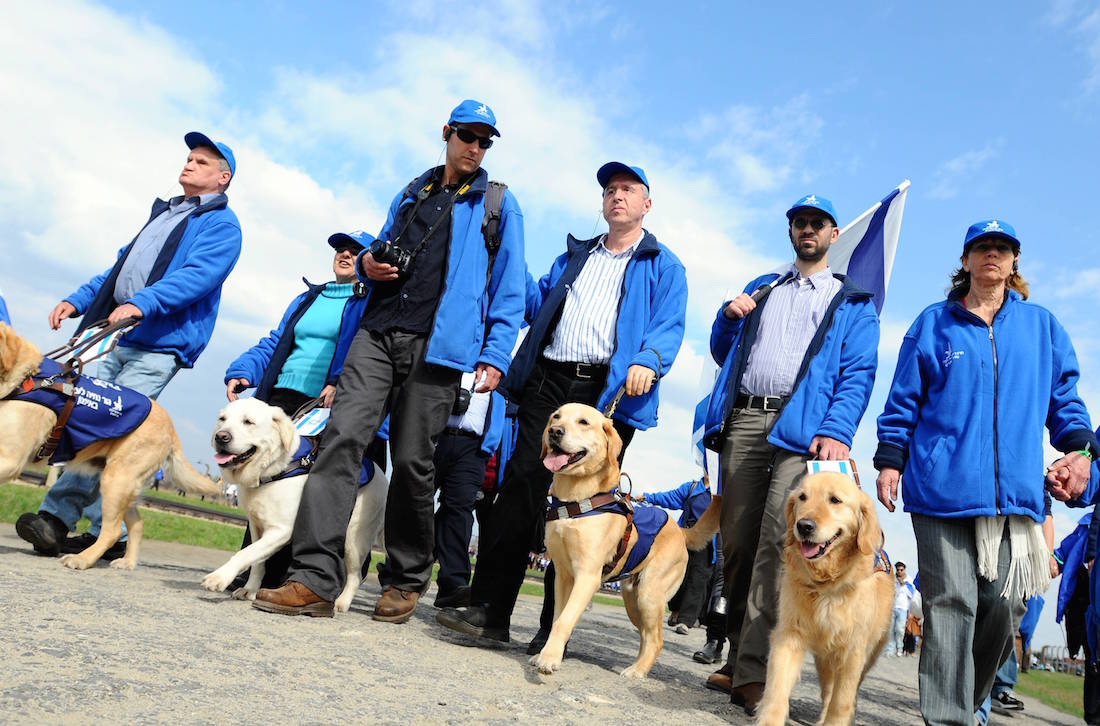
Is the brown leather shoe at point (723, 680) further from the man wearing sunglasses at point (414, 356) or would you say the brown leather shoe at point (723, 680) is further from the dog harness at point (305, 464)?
the dog harness at point (305, 464)

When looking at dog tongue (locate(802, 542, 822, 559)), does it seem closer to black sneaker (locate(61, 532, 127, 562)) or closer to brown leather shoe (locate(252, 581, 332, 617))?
brown leather shoe (locate(252, 581, 332, 617))

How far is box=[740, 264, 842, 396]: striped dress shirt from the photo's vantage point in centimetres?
488

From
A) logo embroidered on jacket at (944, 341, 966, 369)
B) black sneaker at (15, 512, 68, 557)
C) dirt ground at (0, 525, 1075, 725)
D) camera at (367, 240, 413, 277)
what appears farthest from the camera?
black sneaker at (15, 512, 68, 557)

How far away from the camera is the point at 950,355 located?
14.8ft

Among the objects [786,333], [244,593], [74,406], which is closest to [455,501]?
[244,593]

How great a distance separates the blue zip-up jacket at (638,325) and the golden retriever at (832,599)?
1.33 meters

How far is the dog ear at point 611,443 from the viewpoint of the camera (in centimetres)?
468

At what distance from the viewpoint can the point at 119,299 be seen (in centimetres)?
638

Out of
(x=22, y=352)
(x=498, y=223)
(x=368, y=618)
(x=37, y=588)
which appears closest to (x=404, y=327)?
(x=498, y=223)

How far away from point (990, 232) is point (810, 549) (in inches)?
82.8

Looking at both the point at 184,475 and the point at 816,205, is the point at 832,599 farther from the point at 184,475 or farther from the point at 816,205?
the point at 184,475

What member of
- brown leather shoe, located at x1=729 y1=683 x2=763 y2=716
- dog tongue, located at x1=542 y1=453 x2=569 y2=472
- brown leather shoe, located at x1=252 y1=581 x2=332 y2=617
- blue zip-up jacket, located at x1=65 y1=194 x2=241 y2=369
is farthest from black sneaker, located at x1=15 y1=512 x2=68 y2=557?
brown leather shoe, located at x1=729 y1=683 x2=763 y2=716

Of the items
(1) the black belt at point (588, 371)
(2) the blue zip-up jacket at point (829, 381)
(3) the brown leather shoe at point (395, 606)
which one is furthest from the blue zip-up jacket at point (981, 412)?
(3) the brown leather shoe at point (395, 606)

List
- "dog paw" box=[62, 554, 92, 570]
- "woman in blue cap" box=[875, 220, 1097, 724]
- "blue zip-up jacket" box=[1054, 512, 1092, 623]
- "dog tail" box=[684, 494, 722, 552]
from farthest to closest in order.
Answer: "blue zip-up jacket" box=[1054, 512, 1092, 623]
"dog paw" box=[62, 554, 92, 570]
"dog tail" box=[684, 494, 722, 552]
"woman in blue cap" box=[875, 220, 1097, 724]
